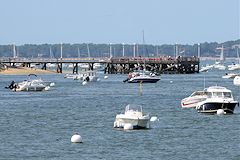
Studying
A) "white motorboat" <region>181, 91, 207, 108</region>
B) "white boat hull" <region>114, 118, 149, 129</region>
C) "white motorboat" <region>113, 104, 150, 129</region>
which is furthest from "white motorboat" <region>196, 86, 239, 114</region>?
"white boat hull" <region>114, 118, 149, 129</region>

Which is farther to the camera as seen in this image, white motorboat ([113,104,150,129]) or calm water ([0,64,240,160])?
white motorboat ([113,104,150,129])

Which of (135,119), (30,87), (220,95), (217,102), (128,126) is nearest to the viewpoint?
(128,126)

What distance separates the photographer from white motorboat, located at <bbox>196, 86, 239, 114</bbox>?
70.8 meters

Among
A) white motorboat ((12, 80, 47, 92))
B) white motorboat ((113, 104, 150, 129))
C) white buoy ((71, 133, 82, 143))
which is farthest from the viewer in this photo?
white motorboat ((12, 80, 47, 92))

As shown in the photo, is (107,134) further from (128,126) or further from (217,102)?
(217,102)

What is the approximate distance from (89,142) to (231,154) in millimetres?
9241

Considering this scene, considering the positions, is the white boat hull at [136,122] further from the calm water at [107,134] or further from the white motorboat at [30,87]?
the white motorboat at [30,87]

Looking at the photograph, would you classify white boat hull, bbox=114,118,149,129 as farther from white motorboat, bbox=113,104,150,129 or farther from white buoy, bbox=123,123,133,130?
white buoy, bbox=123,123,133,130

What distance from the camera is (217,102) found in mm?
71125

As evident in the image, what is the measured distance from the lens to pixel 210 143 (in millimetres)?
52875

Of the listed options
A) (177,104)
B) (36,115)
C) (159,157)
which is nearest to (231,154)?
(159,157)

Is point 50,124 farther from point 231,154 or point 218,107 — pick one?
point 231,154

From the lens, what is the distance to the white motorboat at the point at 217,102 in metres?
70.8

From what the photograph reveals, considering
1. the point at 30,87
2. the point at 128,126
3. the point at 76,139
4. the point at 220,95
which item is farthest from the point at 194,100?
the point at 30,87
